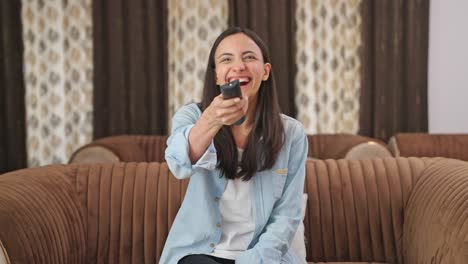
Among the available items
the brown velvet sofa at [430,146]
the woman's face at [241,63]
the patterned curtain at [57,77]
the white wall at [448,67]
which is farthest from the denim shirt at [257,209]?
the white wall at [448,67]

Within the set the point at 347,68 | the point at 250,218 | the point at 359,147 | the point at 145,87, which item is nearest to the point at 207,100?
the point at 250,218

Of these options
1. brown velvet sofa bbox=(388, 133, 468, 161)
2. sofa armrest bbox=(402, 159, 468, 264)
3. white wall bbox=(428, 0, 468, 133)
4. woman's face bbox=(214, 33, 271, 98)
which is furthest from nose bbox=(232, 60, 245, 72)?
white wall bbox=(428, 0, 468, 133)

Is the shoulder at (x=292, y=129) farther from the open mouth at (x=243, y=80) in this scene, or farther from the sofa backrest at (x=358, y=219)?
the sofa backrest at (x=358, y=219)

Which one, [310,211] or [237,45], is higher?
[237,45]

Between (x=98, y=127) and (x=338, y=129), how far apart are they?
2.16m

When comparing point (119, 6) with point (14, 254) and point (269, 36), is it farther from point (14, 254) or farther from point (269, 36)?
point (14, 254)

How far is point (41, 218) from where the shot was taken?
6.07 feet

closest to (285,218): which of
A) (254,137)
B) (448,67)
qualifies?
(254,137)

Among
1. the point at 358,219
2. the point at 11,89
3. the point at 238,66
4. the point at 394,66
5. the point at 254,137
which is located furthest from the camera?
the point at 394,66

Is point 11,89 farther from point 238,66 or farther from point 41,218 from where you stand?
point 238,66

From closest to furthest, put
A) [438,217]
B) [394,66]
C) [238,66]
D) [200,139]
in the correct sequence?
[200,139]
[238,66]
[438,217]
[394,66]

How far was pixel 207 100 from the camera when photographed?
1.71 metres

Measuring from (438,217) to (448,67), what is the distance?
3.35 m

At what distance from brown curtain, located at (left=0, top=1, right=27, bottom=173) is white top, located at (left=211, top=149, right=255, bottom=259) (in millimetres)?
3480
